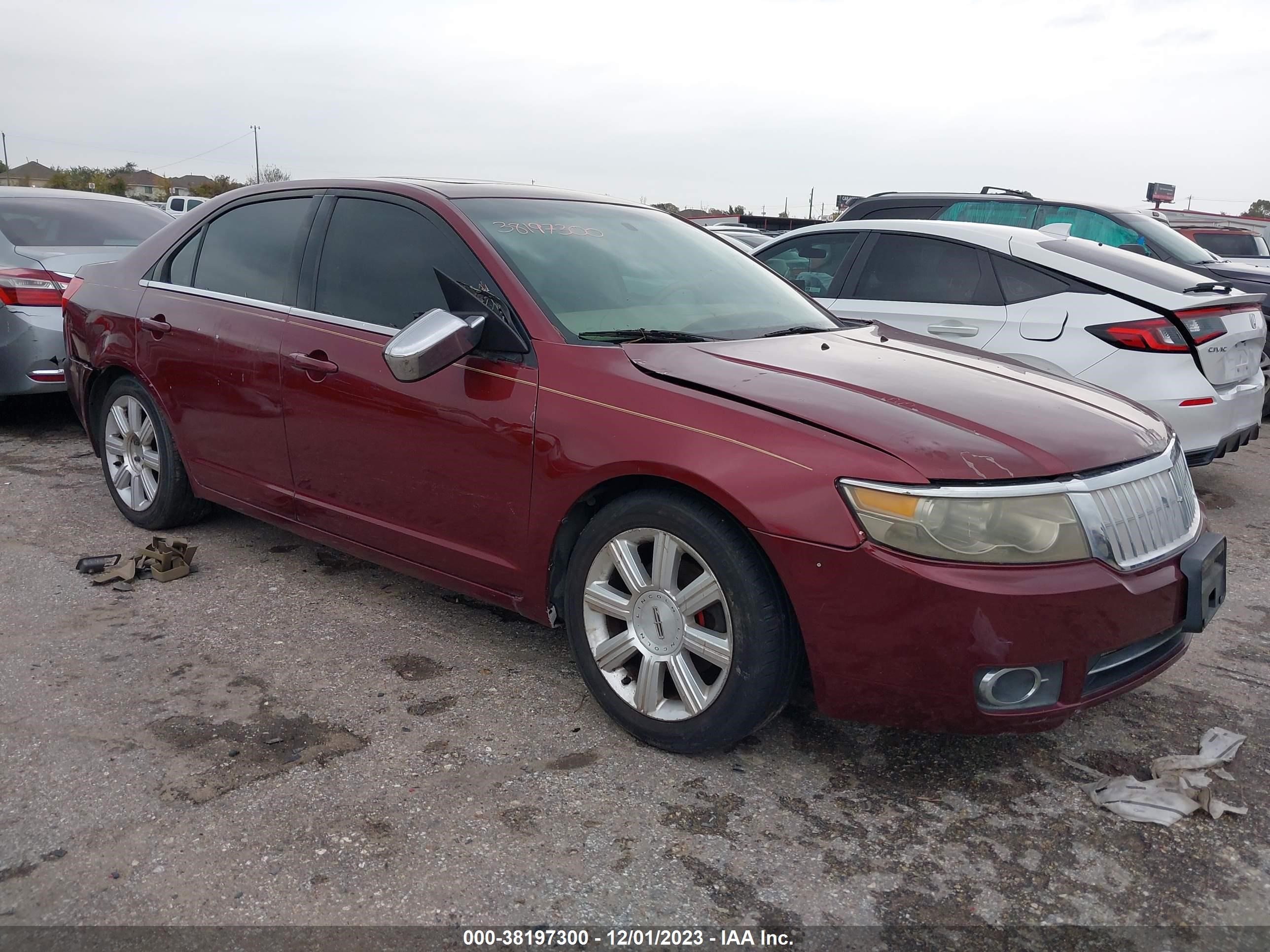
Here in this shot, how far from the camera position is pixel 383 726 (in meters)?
3.07

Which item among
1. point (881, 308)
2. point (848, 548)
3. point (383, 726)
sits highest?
point (881, 308)

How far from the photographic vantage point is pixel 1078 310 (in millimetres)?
5281

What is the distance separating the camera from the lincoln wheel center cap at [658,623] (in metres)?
2.83

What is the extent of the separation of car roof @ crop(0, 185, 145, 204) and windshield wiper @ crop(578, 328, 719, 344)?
5.60 metres

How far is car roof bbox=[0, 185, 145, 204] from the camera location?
7.07 m

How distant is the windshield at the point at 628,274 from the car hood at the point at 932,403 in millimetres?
222

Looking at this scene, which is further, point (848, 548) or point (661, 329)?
point (661, 329)

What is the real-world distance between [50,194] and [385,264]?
16.3 ft

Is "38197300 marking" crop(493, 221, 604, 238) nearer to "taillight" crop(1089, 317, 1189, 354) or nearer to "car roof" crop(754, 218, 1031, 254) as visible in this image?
"car roof" crop(754, 218, 1031, 254)

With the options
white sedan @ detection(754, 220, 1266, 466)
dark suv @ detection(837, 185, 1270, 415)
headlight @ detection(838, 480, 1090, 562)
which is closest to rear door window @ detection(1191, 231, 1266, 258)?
dark suv @ detection(837, 185, 1270, 415)

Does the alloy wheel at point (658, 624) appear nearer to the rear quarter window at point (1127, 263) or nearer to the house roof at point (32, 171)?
the rear quarter window at point (1127, 263)

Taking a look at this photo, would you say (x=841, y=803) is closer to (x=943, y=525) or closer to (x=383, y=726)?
(x=943, y=525)

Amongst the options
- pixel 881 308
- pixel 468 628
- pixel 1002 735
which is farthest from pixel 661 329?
pixel 881 308

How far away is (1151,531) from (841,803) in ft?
3.51
